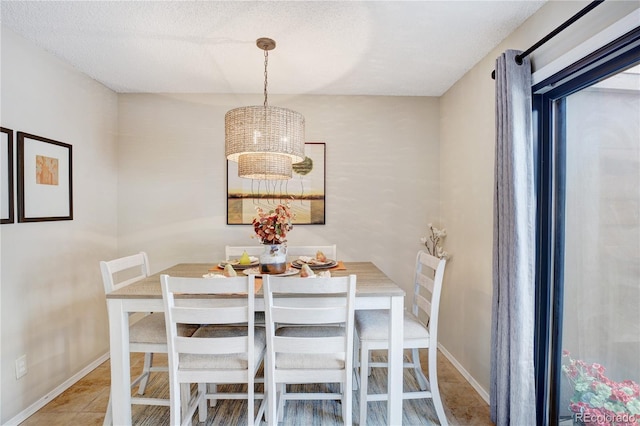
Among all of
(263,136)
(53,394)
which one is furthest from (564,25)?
(53,394)

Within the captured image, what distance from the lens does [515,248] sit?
1.80 meters

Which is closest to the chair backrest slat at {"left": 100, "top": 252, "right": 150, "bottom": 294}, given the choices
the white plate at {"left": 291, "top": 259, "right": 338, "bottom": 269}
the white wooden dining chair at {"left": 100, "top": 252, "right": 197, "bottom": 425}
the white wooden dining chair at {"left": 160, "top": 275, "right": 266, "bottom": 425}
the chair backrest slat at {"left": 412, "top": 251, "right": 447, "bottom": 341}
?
the white wooden dining chair at {"left": 100, "top": 252, "right": 197, "bottom": 425}

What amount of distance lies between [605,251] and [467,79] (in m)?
1.76

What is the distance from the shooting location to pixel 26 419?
2.12 m

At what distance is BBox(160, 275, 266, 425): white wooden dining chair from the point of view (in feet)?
5.23

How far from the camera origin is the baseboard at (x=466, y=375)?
92.4 inches

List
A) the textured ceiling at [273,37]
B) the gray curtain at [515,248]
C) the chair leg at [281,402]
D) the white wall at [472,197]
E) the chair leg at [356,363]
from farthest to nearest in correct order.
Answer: the chair leg at [356,363] → the white wall at [472,197] → the chair leg at [281,402] → the textured ceiling at [273,37] → the gray curtain at [515,248]

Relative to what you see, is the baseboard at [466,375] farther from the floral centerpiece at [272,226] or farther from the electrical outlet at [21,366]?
the electrical outlet at [21,366]

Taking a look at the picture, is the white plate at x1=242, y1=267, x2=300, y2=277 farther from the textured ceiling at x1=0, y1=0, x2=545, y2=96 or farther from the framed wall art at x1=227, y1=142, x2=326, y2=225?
the textured ceiling at x1=0, y1=0, x2=545, y2=96

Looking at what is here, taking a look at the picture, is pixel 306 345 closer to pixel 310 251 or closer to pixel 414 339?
pixel 414 339

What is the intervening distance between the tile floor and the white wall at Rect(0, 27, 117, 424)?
13 centimetres

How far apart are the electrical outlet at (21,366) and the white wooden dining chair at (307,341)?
1.71 metres

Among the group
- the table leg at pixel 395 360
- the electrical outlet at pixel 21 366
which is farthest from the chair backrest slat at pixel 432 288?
the electrical outlet at pixel 21 366

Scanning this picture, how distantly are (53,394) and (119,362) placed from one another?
109 cm
